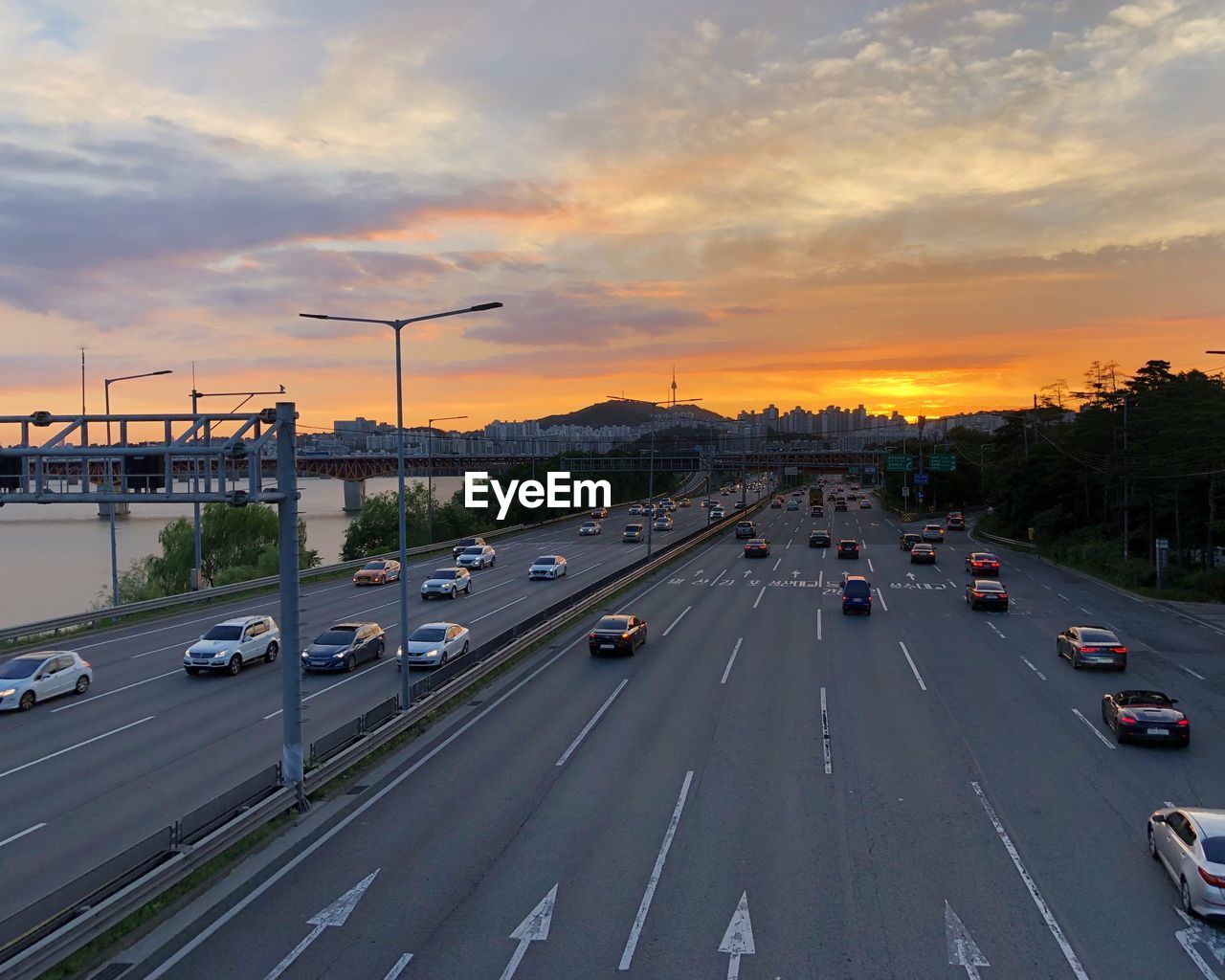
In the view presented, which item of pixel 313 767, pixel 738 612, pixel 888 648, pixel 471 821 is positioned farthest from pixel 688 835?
pixel 738 612

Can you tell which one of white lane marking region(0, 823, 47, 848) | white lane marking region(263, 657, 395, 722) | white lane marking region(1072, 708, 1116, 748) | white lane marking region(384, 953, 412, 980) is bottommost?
Answer: white lane marking region(263, 657, 395, 722)

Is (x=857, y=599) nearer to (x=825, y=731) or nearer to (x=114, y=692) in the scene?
(x=825, y=731)

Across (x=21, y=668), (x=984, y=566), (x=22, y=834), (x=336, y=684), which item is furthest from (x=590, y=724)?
(x=984, y=566)

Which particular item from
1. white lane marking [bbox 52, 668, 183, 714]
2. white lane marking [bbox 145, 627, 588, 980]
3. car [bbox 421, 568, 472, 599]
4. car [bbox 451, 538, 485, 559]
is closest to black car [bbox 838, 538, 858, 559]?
car [bbox 451, 538, 485, 559]

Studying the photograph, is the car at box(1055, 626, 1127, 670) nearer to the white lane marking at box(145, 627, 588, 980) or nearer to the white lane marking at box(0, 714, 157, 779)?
the white lane marking at box(145, 627, 588, 980)

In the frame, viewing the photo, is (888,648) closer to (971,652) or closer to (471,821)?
(971,652)

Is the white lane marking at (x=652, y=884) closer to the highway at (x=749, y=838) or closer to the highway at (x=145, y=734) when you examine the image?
the highway at (x=749, y=838)
